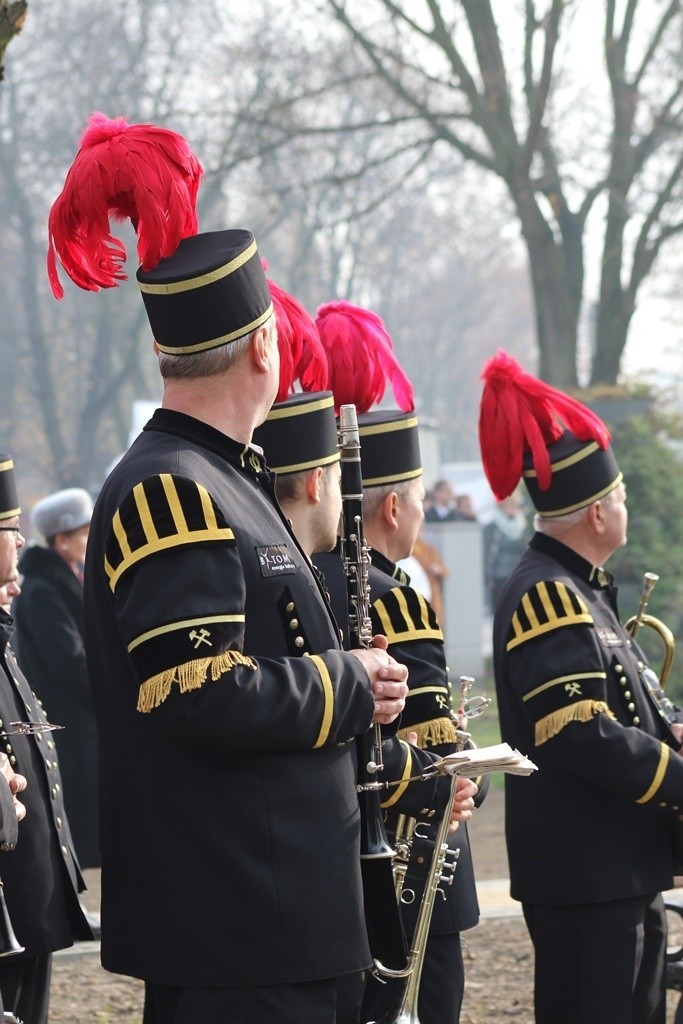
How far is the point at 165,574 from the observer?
2.74m

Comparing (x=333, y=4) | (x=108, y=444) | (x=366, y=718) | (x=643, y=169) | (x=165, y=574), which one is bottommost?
(x=108, y=444)

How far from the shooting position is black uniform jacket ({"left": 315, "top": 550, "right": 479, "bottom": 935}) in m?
3.74

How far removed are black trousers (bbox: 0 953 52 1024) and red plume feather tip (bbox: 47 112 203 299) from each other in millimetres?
1777

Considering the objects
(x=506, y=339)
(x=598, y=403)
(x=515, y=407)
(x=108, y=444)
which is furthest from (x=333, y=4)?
(x=506, y=339)

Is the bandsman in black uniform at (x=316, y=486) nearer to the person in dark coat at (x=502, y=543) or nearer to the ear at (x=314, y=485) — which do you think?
the ear at (x=314, y=485)

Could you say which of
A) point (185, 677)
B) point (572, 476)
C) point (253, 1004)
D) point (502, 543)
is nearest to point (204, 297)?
point (185, 677)

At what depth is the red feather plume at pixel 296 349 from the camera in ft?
13.2

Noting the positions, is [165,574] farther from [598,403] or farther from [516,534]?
[516,534]

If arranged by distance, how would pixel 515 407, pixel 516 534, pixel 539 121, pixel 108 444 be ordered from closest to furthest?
pixel 515 407, pixel 539 121, pixel 516 534, pixel 108 444

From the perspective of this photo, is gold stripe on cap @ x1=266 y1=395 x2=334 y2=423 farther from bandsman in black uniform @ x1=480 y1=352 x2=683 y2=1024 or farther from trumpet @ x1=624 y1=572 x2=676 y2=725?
trumpet @ x1=624 y1=572 x2=676 y2=725

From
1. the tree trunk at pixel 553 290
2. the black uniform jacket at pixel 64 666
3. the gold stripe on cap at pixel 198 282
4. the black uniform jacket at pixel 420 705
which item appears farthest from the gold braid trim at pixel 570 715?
the tree trunk at pixel 553 290

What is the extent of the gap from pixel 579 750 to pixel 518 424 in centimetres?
102

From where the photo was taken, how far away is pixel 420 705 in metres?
3.85

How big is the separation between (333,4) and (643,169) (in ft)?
11.4
